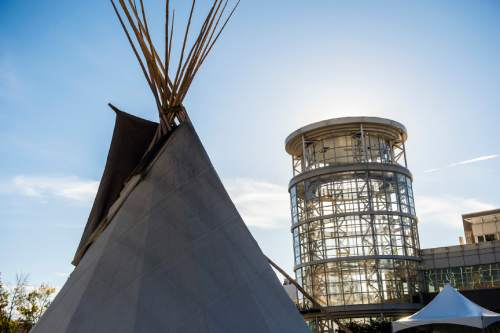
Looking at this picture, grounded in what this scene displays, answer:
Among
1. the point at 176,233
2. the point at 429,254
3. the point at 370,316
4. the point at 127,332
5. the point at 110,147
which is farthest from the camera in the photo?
the point at 429,254

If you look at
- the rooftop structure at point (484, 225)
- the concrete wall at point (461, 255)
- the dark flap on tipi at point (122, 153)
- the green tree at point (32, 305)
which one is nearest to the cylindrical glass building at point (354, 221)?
the concrete wall at point (461, 255)

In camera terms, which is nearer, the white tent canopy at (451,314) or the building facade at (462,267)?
the white tent canopy at (451,314)

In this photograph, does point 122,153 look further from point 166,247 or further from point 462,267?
point 462,267

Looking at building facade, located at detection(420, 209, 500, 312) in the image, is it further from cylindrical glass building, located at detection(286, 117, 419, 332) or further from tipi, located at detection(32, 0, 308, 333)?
tipi, located at detection(32, 0, 308, 333)

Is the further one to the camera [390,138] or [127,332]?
[390,138]

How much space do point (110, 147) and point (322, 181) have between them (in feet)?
79.0

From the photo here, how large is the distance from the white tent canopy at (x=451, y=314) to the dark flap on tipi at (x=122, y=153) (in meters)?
8.29

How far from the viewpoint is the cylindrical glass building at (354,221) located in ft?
96.1

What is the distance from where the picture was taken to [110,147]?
8523mm

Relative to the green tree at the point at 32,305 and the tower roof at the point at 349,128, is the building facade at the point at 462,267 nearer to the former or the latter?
the tower roof at the point at 349,128

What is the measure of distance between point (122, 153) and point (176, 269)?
273cm

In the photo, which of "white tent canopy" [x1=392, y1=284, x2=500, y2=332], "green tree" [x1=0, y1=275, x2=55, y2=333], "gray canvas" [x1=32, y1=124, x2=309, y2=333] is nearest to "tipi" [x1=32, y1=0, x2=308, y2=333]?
"gray canvas" [x1=32, y1=124, x2=309, y2=333]

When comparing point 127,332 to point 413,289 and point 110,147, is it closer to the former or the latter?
point 110,147

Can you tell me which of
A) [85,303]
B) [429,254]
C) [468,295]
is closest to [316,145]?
[429,254]
